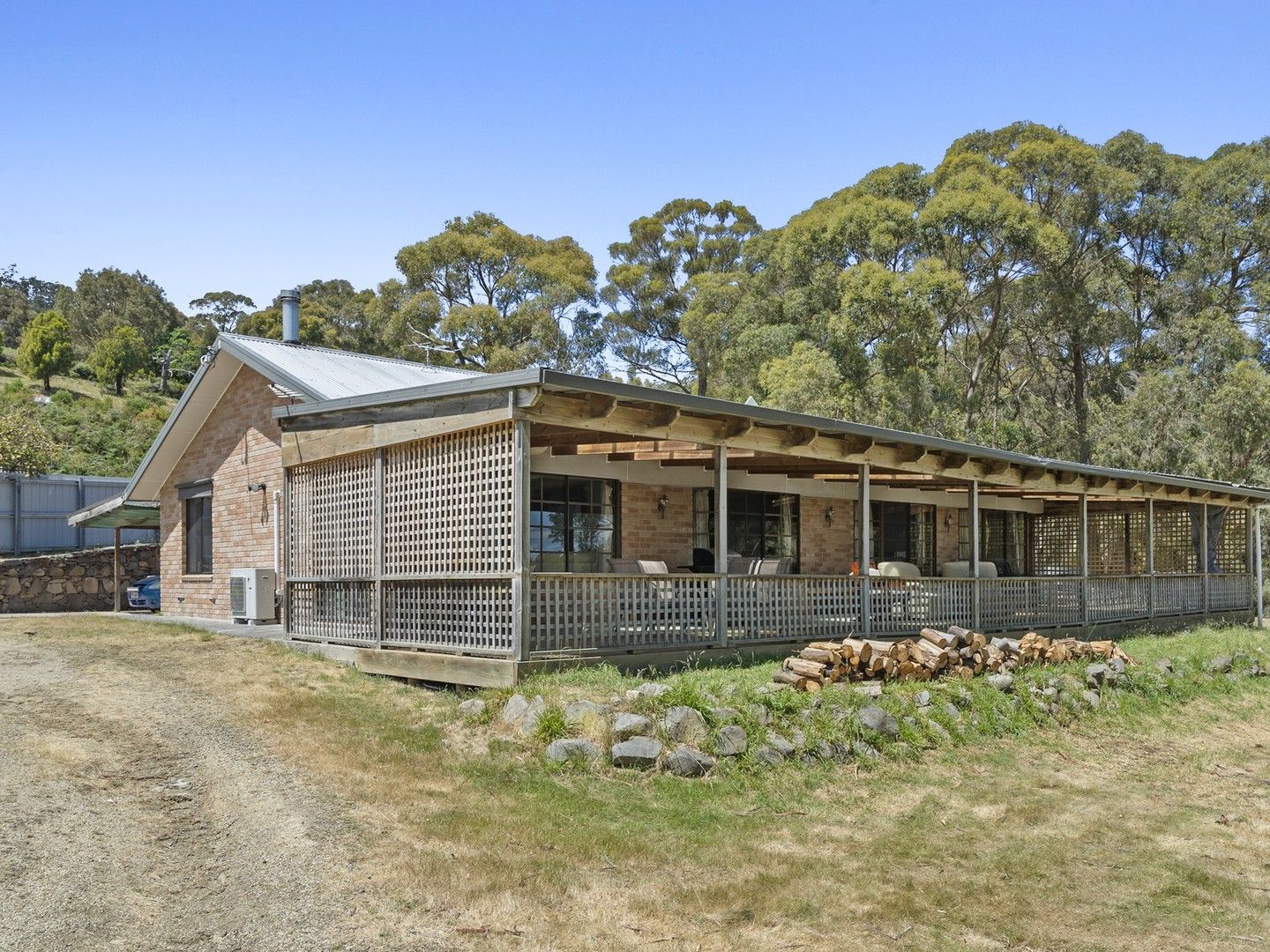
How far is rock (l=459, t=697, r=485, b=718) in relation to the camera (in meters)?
9.56

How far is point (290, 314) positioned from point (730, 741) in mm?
12931

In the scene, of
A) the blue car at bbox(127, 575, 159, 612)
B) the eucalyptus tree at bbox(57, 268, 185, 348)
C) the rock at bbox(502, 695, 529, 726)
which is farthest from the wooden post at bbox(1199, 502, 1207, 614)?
the eucalyptus tree at bbox(57, 268, 185, 348)

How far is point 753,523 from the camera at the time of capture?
17984 millimetres

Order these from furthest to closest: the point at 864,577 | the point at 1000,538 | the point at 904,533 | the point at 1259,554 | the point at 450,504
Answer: the point at 1000,538
the point at 1259,554
the point at 904,533
the point at 864,577
the point at 450,504

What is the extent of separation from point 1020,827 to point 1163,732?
4.97 meters

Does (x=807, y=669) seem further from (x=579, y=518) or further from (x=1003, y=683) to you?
(x=579, y=518)

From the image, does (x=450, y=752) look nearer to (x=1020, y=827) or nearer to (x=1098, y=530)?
(x=1020, y=827)

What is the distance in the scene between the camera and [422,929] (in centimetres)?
555

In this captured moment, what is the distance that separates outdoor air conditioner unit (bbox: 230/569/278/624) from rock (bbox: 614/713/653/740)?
357 inches

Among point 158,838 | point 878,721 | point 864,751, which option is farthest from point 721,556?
point 158,838

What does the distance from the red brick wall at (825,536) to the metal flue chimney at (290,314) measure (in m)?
8.94

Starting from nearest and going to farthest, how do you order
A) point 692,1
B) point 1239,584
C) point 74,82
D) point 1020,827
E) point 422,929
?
point 422,929
point 1020,827
point 74,82
point 692,1
point 1239,584

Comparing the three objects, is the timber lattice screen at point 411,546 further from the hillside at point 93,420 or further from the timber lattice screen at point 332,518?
the hillside at point 93,420

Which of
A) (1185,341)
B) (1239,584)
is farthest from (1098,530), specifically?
(1185,341)
